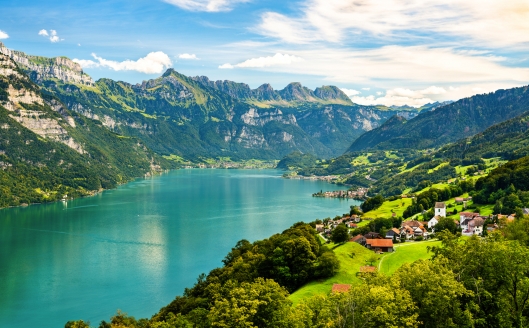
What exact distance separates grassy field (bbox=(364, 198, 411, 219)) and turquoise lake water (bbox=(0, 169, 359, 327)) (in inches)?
918

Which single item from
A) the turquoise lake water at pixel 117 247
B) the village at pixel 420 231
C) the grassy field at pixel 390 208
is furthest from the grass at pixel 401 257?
the grassy field at pixel 390 208

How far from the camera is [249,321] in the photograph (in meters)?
24.3

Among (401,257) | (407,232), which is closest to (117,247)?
(407,232)

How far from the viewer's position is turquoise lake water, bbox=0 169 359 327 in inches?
2379

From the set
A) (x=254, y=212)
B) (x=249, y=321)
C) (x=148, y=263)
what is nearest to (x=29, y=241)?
(x=148, y=263)

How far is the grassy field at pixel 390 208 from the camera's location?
90312 millimetres

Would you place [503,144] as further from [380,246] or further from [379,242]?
[380,246]

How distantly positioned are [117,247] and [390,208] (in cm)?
5888

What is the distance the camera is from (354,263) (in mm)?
44469

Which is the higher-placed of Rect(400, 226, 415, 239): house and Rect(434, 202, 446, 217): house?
Rect(434, 202, 446, 217): house

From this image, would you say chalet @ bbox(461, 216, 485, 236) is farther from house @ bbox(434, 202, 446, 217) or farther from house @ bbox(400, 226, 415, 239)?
house @ bbox(434, 202, 446, 217)

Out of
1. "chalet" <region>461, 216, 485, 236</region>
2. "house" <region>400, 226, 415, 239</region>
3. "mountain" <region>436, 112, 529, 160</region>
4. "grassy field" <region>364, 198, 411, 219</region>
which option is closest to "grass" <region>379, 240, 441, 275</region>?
"house" <region>400, 226, 415, 239</region>

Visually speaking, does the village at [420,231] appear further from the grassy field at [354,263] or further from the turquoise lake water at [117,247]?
the turquoise lake water at [117,247]

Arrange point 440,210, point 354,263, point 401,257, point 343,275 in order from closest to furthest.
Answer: point 343,275, point 354,263, point 401,257, point 440,210
